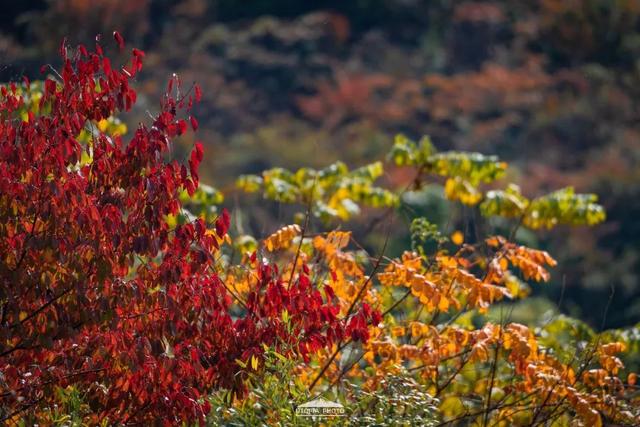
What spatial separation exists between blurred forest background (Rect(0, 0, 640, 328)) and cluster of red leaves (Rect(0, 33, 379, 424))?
1464 cm

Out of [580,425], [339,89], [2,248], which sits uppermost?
[2,248]

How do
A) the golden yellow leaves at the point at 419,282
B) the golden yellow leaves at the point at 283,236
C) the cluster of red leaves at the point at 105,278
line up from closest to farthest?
the cluster of red leaves at the point at 105,278 → the golden yellow leaves at the point at 419,282 → the golden yellow leaves at the point at 283,236

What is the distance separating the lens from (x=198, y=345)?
17.5 feet

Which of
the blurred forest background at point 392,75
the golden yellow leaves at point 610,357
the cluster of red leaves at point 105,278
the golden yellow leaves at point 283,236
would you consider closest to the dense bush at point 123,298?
the cluster of red leaves at point 105,278

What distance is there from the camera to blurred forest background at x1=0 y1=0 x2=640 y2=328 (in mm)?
22641

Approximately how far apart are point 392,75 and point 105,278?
2095 cm

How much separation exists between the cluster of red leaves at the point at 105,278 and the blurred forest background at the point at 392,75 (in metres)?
14.6

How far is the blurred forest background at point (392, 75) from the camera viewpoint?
22.6 metres

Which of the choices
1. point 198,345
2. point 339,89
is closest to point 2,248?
point 198,345

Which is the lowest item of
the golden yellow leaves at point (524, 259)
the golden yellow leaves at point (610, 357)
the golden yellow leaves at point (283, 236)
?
the golden yellow leaves at point (610, 357)

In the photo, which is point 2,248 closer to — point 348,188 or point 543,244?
point 348,188

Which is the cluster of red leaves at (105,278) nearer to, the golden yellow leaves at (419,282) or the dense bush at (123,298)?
the dense bush at (123,298)

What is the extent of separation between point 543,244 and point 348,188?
35.7 ft

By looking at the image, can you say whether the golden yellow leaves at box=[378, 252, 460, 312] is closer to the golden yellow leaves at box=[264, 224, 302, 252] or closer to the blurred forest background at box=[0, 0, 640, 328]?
the golden yellow leaves at box=[264, 224, 302, 252]
